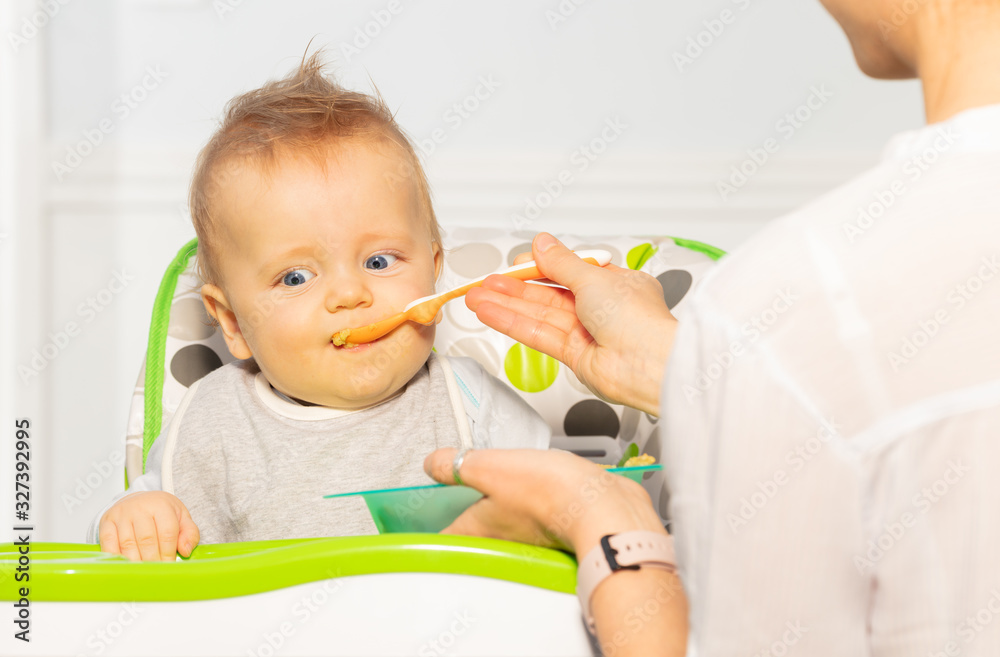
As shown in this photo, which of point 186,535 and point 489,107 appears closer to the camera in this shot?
point 186,535

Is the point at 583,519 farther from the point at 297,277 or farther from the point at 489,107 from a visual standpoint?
the point at 489,107

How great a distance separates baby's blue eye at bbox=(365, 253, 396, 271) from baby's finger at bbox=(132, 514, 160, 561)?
342 mm

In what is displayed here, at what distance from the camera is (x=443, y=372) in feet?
3.32

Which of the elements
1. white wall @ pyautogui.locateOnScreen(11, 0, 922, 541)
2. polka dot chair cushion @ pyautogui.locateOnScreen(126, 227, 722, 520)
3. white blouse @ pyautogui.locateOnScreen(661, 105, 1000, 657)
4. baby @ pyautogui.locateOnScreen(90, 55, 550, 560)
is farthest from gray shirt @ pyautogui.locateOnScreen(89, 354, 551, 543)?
white wall @ pyautogui.locateOnScreen(11, 0, 922, 541)

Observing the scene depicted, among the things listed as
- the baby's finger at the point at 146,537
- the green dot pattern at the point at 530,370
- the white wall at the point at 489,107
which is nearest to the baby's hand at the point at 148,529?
the baby's finger at the point at 146,537

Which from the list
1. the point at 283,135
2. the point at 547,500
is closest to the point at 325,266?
the point at 283,135

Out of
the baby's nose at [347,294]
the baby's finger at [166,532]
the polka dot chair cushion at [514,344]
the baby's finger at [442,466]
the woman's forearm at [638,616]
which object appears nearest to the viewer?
the woman's forearm at [638,616]

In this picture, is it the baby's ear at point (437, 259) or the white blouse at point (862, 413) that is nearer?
the white blouse at point (862, 413)

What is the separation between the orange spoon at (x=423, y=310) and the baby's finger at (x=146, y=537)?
10.0 inches

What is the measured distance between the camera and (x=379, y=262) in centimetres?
91

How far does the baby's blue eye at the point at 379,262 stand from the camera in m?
0.91

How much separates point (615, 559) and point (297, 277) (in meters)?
0.52

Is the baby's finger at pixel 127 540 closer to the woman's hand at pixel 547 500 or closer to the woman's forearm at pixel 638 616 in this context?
the woman's hand at pixel 547 500

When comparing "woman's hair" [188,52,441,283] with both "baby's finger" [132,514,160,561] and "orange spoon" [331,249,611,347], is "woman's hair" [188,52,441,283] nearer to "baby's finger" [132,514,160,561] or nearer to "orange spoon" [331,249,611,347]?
"orange spoon" [331,249,611,347]
